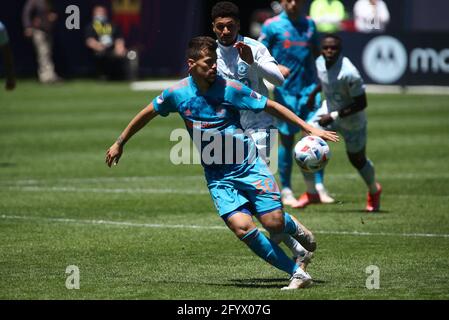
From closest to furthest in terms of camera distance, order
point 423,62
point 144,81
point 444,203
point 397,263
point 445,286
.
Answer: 1. point 445,286
2. point 397,263
3. point 444,203
4. point 423,62
5. point 144,81

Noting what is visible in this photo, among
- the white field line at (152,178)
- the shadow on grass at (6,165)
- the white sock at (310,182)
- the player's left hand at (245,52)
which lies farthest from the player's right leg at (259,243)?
the shadow on grass at (6,165)

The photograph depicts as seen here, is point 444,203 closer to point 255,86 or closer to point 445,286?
point 255,86

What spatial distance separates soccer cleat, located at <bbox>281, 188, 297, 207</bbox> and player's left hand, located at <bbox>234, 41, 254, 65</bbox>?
4836 millimetres

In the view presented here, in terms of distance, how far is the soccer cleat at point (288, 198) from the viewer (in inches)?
587

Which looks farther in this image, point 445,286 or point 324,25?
point 324,25

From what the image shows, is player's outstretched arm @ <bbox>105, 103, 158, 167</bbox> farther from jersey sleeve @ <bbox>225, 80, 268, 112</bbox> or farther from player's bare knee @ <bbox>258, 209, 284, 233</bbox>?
player's bare knee @ <bbox>258, 209, 284, 233</bbox>

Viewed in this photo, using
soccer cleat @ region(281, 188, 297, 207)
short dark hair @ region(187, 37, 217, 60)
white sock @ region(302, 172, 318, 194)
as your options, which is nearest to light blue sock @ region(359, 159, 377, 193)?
white sock @ region(302, 172, 318, 194)

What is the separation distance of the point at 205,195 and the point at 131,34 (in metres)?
25.4

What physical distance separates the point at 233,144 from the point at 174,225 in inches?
148

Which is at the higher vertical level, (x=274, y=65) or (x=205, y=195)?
(x=274, y=65)

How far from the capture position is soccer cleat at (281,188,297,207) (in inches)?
587

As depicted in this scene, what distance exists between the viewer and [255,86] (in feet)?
37.4
